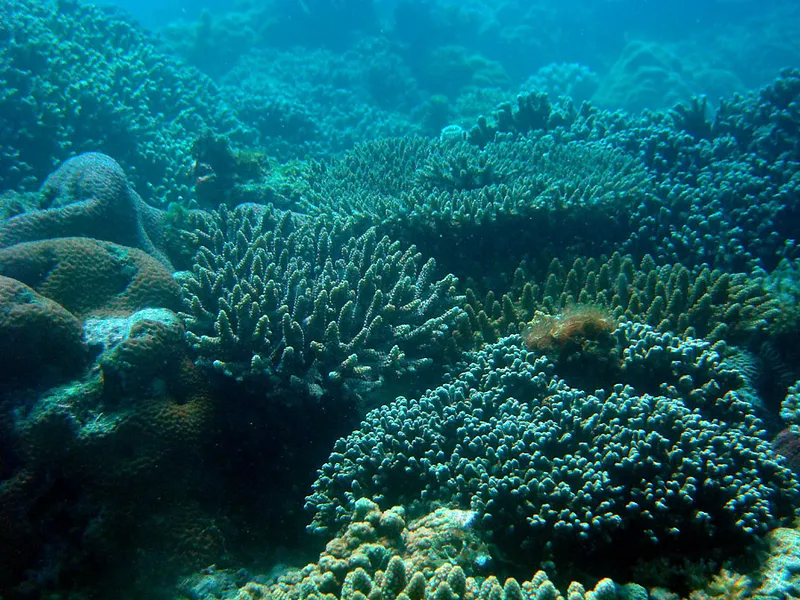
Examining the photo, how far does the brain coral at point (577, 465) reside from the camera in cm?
264

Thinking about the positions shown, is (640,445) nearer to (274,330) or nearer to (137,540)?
(274,330)

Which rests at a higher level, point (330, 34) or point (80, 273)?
point (330, 34)

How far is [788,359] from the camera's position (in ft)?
12.7

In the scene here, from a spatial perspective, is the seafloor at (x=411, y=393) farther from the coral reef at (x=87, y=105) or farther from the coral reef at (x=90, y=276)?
the coral reef at (x=87, y=105)

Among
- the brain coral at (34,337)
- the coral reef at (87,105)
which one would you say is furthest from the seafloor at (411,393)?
the coral reef at (87,105)

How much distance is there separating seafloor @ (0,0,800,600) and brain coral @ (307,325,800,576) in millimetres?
18

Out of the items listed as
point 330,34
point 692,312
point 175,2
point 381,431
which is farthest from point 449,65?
point 175,2

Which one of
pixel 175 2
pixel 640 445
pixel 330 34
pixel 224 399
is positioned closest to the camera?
pixel 640 445

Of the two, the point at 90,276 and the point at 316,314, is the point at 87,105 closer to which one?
the point at 90,276

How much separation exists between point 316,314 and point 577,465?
2.23 metres

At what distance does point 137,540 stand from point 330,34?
25.1 meters

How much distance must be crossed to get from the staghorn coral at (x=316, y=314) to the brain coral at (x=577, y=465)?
19.7 inches

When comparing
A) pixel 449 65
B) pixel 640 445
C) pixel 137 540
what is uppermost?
pixel 449 65

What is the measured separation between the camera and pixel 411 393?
12.9 feet
